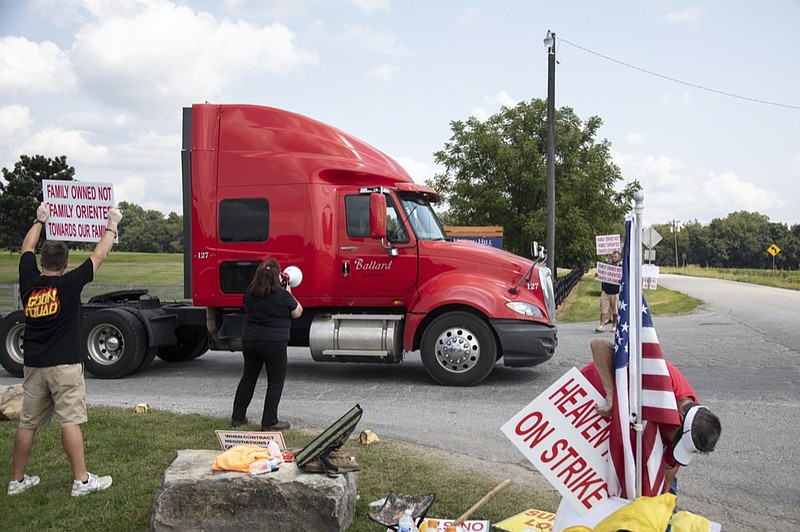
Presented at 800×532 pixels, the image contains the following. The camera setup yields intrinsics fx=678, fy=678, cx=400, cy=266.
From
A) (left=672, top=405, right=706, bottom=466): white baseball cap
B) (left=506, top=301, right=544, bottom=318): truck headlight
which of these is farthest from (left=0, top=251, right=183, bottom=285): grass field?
(left=672, top=405, right=706, bottom=466): white baseball cap

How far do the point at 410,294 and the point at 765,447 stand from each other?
14.4ft

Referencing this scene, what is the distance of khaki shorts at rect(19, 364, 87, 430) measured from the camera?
4527mm

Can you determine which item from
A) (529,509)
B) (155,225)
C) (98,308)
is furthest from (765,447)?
(155,225)

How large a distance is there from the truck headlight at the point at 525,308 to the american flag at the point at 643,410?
5186mm

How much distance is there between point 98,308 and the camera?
9586mm

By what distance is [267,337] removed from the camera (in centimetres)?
632

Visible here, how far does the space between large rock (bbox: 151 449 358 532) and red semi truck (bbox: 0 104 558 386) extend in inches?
190

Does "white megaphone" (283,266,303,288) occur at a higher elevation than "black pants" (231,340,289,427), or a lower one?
higher

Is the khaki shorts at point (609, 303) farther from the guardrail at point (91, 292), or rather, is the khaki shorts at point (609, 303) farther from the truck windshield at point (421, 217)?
the guardrail at point (91, 292)

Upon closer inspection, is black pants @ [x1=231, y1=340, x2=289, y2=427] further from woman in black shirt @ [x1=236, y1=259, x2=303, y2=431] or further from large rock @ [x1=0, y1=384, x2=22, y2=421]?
large rock @ [x1=0, y1=384, x2=22, y2=421]

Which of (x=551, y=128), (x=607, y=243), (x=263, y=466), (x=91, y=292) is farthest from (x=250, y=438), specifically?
(x=91, y=292)

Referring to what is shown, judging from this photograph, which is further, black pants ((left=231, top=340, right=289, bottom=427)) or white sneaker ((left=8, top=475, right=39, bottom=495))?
black pants ((left=231, top=340, right=289, bottom=427))

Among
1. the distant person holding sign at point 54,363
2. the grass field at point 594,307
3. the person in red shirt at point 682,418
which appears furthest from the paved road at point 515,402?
the grass field at point 594,307

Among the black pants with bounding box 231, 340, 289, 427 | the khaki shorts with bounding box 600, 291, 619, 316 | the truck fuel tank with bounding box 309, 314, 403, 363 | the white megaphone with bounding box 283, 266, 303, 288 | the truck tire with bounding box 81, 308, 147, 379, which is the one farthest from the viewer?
the khaki shorts with bounding box 600, 291, 619, 316
